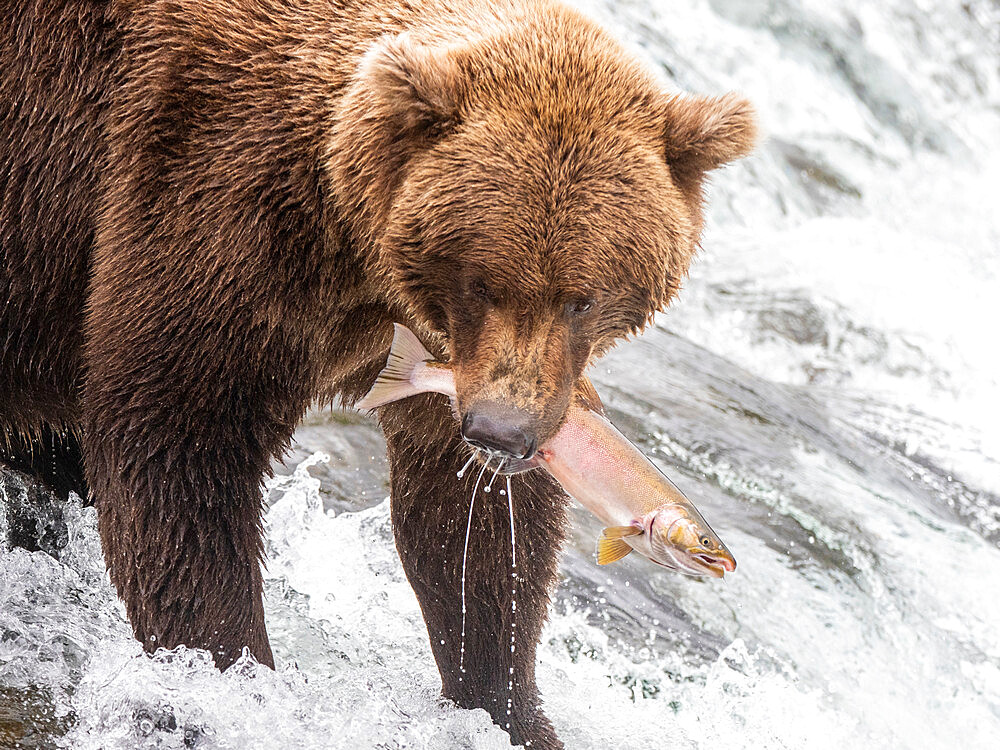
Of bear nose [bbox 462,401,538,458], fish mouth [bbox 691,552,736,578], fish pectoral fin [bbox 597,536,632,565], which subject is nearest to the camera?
bear nose [bbox 462,401,538,458]

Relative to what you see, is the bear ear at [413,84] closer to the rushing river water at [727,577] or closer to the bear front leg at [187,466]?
the bear front leg at [187,466]

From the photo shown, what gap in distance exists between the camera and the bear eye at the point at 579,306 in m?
3.61

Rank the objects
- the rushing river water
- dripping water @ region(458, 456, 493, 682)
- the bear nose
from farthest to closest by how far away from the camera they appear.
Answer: the rushing river water
dripping water @ region(458, 456, 493, 682)
the bear nose

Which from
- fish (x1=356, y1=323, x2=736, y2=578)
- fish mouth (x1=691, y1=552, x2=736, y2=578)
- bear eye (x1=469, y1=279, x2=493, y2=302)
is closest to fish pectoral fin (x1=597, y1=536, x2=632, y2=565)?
fish (x1=356, y1=323, x2=736, y2=578)

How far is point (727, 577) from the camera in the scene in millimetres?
6668

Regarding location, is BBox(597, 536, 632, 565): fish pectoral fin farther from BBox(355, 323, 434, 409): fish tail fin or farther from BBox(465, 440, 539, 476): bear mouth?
BBox(355, 323, 434, 409): fish tail fin

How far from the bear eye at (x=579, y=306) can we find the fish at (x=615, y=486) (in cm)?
31

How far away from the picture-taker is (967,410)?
10750mm

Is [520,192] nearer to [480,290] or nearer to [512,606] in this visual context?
[480,290]

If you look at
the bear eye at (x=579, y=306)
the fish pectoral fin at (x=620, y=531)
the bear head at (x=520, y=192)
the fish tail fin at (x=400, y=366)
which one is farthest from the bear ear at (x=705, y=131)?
the fish pectoral fin at (x=620, y=531)

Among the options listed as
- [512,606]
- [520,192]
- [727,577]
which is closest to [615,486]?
[520,192]

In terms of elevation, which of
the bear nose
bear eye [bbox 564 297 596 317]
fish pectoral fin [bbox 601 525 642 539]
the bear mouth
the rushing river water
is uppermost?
bear eye [bbox 564 297 596 317]

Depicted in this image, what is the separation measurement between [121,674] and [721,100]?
2.45 metres

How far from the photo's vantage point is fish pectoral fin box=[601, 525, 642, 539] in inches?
151
